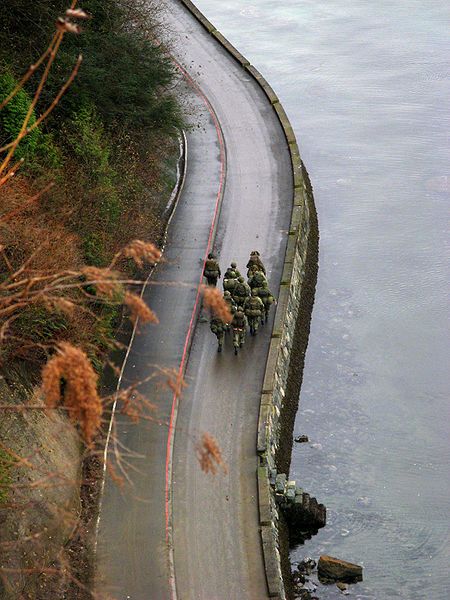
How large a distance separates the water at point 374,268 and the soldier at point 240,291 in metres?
5.30

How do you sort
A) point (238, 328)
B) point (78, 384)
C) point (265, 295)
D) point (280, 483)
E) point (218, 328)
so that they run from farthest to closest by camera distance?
point (265, 295), point (238, 328), point (218, 328), point (280, 483), point (78, 384)

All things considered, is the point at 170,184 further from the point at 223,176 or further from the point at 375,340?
the point at 375,340

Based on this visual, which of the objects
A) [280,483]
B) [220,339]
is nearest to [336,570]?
[280,483]

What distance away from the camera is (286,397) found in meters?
33.0

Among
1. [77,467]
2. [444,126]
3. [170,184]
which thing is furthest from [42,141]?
[444,126]

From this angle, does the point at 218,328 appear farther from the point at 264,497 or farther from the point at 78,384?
the point at 78,384

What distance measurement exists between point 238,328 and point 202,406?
2.51m

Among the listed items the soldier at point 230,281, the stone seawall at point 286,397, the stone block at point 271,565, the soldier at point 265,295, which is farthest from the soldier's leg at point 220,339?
the stone block at point 271,565

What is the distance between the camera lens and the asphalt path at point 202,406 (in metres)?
24.1

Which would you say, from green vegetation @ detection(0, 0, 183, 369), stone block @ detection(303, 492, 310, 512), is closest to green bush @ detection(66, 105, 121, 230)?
green vegetation @ detection(0, 0, 183, 369)

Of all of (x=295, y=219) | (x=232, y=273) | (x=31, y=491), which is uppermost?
(x=295, y=219)

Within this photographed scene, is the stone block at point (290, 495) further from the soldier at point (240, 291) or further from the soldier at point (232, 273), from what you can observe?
the soldier at point (232, 273)

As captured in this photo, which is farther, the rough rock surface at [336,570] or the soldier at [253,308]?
the soldier at [253,308]

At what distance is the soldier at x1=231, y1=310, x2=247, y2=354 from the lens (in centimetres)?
2997
